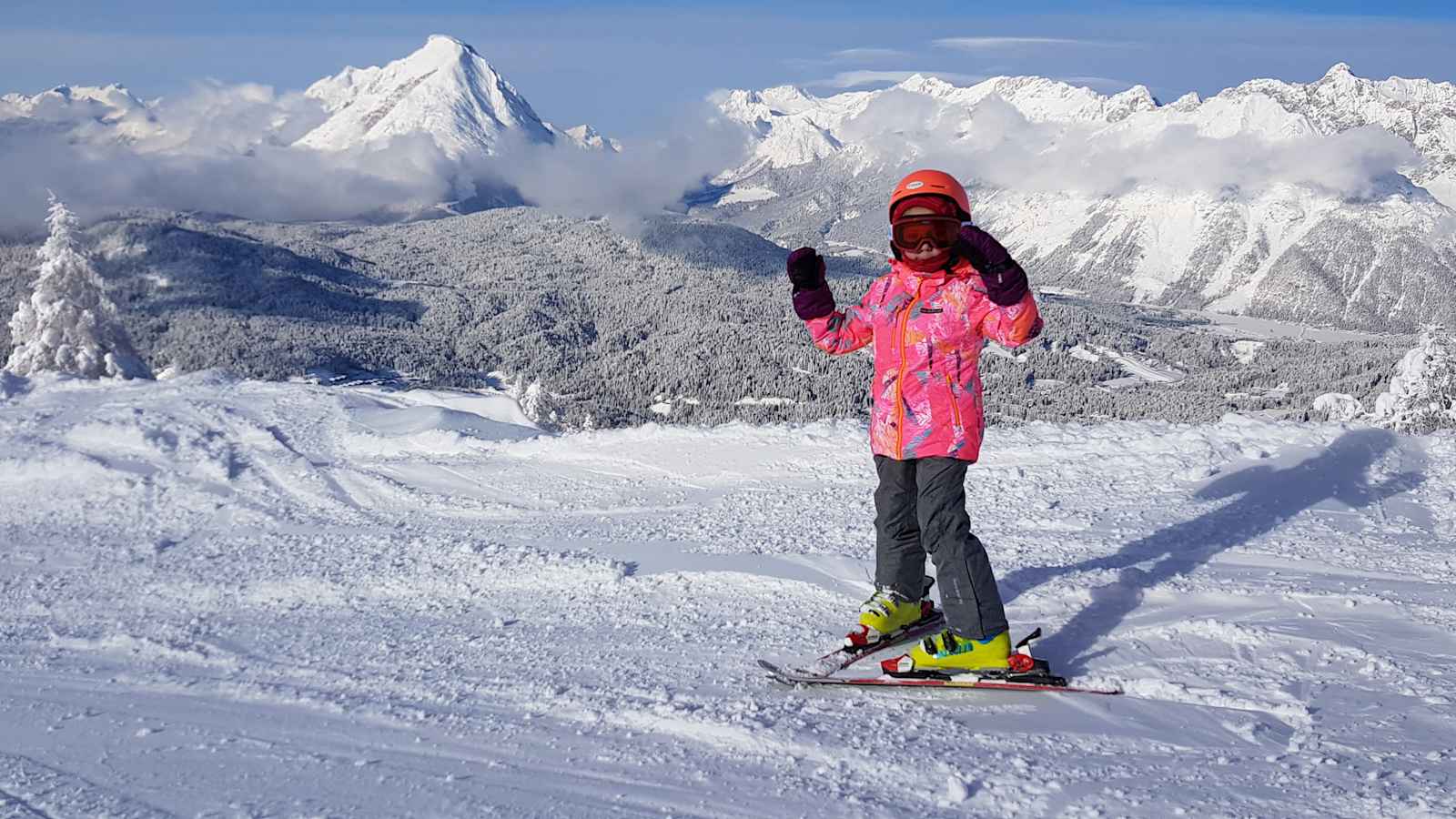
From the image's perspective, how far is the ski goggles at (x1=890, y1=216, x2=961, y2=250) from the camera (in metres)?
4.75

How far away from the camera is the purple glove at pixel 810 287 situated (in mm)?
5191

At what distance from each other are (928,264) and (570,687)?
9.40ft

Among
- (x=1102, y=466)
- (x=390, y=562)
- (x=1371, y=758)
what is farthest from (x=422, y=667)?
(x=1102, y=466)

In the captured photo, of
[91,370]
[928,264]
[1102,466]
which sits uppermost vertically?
[928,264]

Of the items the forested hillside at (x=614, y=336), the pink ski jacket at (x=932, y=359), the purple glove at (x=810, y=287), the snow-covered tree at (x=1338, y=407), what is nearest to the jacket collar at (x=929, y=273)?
the pink ski jacket at (x=932, y=359)

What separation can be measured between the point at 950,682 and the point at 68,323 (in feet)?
110

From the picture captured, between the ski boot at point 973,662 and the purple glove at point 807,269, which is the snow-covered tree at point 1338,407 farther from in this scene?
the purple glove at point 807,269

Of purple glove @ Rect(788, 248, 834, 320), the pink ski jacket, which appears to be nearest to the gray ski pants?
the pink ski jacket

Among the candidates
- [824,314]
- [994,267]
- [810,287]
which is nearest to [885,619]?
[824,314]

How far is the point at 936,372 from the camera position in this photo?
5031mm

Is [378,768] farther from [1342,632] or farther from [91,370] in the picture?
[91,370]

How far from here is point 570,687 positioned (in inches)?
199

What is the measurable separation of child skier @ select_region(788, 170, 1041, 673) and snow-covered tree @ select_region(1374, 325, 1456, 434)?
23.1 m

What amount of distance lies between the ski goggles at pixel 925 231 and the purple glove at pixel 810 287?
46 cm
